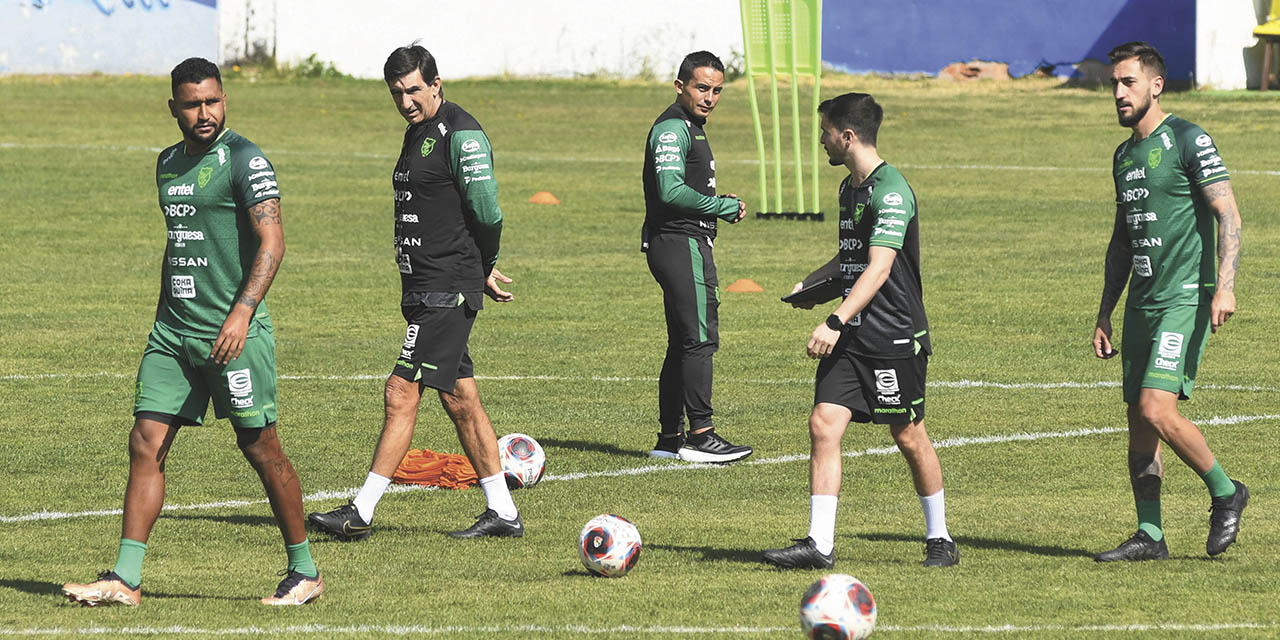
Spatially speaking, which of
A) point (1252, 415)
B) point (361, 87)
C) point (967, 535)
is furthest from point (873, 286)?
point (361, 87)

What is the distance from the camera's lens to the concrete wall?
146ft

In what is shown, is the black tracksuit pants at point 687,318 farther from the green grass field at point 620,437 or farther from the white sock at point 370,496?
the white sock at point 370,496

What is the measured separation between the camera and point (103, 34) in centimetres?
4516

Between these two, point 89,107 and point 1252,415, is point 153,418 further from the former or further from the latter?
point 89,107

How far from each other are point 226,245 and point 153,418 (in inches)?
29.9

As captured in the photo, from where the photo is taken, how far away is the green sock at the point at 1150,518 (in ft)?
26.6

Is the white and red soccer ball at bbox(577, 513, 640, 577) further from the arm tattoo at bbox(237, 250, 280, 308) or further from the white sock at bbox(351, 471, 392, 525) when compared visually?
the arm tattoo at bbox(237, 250, 280, 308)

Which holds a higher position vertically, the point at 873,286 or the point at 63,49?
the point at 63,49

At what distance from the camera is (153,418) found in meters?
7.26

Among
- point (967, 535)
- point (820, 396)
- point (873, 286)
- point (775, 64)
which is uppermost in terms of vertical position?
point (775, 64)

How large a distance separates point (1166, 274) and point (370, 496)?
3818 mm

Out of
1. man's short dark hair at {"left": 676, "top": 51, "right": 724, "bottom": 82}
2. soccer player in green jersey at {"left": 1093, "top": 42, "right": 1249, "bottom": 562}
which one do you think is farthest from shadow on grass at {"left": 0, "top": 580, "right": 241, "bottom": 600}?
man's short dark hair at {"left": 676, "top": 51, "right": 724, "bottom": 82}

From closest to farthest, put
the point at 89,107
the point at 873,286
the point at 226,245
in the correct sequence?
the point at 226,245, the point at 873,286, the point at 89,107

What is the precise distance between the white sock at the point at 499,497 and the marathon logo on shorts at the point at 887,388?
76.6 inches
